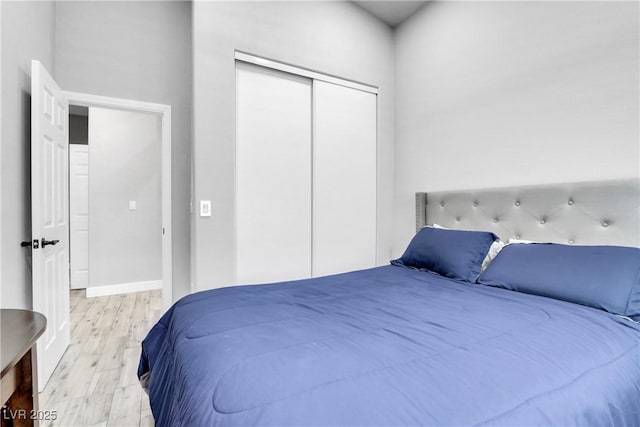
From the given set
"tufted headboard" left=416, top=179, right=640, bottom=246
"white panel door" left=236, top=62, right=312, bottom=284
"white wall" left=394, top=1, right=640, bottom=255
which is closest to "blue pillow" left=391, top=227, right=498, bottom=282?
"tufted headboard" left=416, top=179, right=640, bottom=246

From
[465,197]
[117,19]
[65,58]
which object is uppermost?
[117,19]

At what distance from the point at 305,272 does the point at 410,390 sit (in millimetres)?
2103

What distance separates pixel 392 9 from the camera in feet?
9.65

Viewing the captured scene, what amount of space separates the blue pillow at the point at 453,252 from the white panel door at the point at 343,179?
0.85 metres

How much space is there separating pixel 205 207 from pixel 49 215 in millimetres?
968

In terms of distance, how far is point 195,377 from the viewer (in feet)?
2.90

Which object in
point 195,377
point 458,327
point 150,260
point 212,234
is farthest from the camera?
point 150,260

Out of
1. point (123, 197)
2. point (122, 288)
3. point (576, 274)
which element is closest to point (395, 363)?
point (576, 274)

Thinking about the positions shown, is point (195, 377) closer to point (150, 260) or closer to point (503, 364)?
point (503, 364)

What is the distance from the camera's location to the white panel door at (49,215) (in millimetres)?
1872

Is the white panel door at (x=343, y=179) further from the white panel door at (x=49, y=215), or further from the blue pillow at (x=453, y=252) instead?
the white panel door at (x=49, y=215)

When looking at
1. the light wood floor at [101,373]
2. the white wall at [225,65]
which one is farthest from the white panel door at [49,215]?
the white wall at [225,65]

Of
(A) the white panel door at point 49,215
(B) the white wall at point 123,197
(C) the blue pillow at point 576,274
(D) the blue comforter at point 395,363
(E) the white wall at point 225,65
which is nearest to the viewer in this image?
(D) the blue comforter at point 395,363

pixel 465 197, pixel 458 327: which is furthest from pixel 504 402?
pixel 465 197
